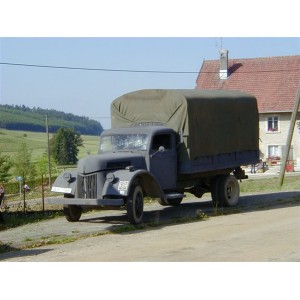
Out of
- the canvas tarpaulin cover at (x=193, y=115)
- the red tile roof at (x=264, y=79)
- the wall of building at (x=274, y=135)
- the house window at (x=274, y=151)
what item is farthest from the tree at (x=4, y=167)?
the canvas tarpaulin cover at (x=193, y=115)

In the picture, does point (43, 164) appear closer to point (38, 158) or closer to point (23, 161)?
point (23, 161)

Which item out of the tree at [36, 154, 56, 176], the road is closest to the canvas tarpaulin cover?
the road

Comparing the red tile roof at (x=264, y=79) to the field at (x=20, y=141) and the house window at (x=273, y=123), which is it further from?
the field at (x=20, y=141)

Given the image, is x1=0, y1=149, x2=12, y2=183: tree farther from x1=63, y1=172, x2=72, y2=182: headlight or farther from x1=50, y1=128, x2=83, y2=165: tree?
x1=63, y1=172, x2=72, y2=182: headlight

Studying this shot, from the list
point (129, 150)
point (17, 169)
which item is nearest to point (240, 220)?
point (129, 150)

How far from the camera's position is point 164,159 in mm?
16906

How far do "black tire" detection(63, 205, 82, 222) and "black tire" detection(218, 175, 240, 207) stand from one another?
14.2ft

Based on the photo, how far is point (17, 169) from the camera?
52125mm

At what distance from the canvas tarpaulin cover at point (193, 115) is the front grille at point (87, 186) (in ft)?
9.35

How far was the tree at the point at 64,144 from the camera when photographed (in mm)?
46397

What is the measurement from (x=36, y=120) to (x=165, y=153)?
37657 mm

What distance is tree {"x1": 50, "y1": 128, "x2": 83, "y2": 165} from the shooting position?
152ft

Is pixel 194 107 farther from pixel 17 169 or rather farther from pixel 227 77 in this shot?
pixel 227 77

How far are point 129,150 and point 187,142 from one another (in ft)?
5.10
